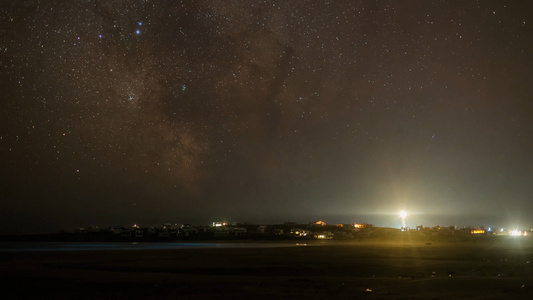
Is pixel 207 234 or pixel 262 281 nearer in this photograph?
pixel 262 281

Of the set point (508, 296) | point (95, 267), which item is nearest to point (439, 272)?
point (508, 296)

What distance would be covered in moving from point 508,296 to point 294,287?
7432 mm

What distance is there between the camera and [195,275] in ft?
74.0

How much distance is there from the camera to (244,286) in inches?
734

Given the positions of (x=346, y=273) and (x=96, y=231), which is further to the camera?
(x=96, y=231)

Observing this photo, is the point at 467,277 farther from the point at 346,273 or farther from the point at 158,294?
the point at 158,294

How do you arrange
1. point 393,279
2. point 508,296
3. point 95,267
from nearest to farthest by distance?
point 508,296
point 393,279
point 95,267

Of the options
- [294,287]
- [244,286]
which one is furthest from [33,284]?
[294,287]

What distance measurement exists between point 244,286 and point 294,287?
1988 millimetres

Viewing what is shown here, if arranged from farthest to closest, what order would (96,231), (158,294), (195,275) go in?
(96,231) → (195,275) → (158,294)

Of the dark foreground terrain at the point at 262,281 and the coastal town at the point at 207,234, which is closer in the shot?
the dark foreground terrain at the point at 262,281

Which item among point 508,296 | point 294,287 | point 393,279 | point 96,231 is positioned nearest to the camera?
point 508,296

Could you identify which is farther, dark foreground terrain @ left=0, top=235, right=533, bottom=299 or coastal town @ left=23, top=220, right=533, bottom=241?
coastal town @ left=23, top=220, right=533, bottom=241

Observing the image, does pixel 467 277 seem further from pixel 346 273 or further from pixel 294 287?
pixel 294 287
